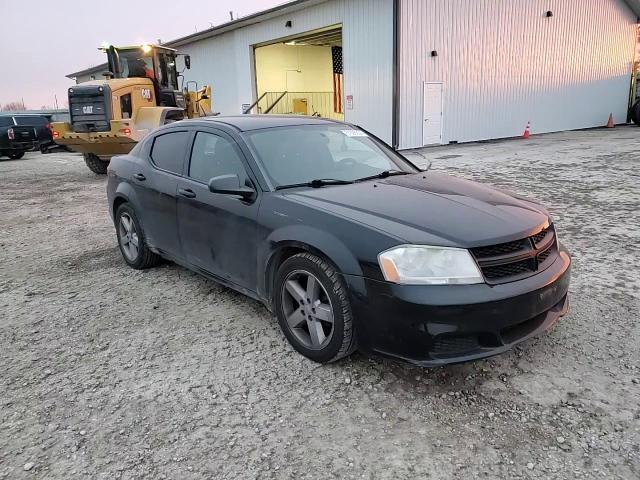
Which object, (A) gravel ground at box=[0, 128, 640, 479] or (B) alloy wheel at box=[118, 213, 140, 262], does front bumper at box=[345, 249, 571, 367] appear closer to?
(A) gravel ground at box=[0, 128, 640, 479]

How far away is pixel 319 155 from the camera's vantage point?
3.79 m

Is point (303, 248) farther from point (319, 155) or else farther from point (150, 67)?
→ point (150, 67)

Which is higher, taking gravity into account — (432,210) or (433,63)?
(433,63)

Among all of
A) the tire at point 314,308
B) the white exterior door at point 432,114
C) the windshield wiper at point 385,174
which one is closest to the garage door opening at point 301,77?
the white exterior door at point 432,114

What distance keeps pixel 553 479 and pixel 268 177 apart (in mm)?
2399

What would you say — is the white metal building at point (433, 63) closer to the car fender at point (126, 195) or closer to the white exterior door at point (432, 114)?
the white exterior door at point (432, 114)

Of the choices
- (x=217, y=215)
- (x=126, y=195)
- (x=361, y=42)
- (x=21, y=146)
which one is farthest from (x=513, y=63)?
(x=21, y=146)

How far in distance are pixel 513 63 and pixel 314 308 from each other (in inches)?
Result: 745

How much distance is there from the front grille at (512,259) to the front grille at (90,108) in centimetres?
1074

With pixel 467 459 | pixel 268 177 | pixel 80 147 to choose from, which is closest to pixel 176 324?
pixel 268 177

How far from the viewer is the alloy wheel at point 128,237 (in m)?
4.91

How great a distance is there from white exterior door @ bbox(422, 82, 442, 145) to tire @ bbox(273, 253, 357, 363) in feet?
46.9

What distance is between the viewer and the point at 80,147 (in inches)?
462

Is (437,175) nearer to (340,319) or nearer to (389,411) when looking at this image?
(340,319)
